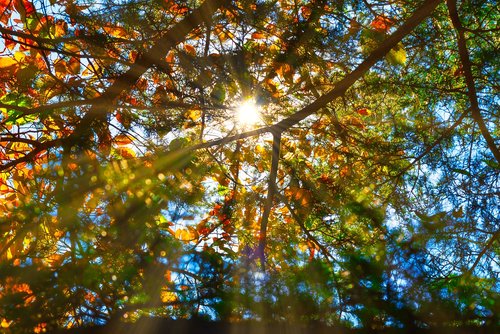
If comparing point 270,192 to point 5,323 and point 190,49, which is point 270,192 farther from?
point 5,323

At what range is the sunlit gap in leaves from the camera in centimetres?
336

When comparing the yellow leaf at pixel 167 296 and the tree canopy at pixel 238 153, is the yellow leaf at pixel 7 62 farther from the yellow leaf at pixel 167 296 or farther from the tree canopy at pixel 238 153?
the yellow leaf at pixel 167 296

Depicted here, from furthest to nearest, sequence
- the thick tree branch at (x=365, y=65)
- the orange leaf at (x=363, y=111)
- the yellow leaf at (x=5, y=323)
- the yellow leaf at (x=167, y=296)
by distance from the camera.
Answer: the orange leaf at (x=363, y=111) < the thick tree branch at (x=365, y=65) < the yellow leaf at (x=167, y=296) < the yellow leaf at (x=5, y=323)

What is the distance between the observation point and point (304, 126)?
12.4ft

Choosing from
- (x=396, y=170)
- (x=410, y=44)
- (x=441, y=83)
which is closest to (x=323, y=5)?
(x=410, y=44)

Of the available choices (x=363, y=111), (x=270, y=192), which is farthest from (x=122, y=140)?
(x=363, y=111)

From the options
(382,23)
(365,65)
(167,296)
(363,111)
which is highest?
(382,23)

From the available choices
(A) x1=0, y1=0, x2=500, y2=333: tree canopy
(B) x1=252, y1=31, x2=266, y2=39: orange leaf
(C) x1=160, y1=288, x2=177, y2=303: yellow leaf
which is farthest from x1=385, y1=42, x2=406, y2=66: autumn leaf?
(C) x1=160, y1=288, x2=177, y2=303: yellow leaf

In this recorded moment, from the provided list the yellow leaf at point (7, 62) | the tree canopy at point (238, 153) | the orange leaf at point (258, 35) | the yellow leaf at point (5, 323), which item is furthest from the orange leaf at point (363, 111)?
the yellow leaf at point (5, 323)

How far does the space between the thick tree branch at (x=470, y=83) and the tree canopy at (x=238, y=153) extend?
12mm

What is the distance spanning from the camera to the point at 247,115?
11.6 ft

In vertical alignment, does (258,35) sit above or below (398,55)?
above

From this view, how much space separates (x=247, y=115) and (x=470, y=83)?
1657mm

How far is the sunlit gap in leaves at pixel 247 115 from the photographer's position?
11.0ft
